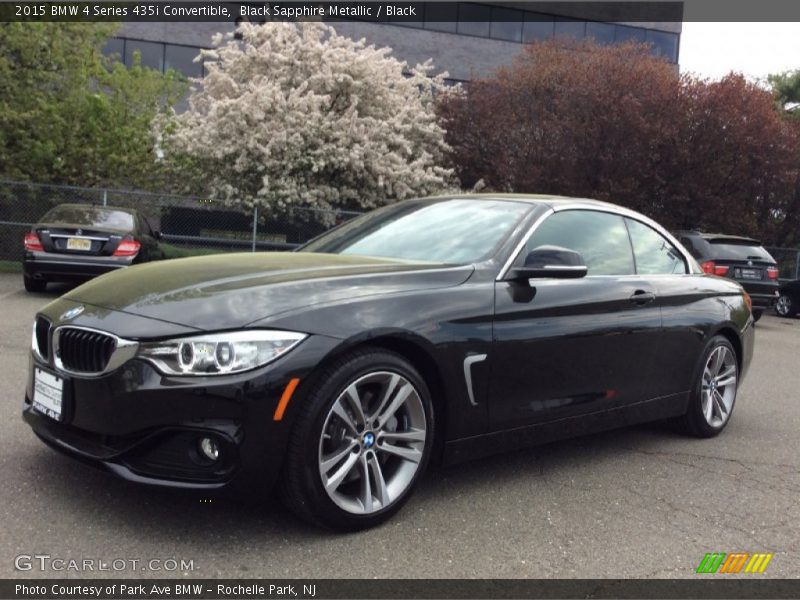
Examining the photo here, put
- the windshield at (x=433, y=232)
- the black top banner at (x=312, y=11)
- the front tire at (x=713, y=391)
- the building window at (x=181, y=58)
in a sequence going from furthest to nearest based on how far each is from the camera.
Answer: the building window at (x=181, y=58) → the black top banner at (x=312, y=11) → the front tire at (x=713, y=391) → the windshield at (x=433, y=232)

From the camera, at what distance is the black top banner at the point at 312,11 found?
58.1 ft

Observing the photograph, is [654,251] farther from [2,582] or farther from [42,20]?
[42,20]

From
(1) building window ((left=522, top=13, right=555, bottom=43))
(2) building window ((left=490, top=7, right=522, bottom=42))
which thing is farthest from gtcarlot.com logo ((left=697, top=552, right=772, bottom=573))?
(1) building window ((left=522, top=13, right=555, bottom=43))

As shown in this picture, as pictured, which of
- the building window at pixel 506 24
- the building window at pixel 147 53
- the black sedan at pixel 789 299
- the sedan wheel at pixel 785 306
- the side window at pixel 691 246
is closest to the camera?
the side window at pixel 691 246

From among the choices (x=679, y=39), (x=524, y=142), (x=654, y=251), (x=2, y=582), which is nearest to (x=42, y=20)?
(x=524, y=142)

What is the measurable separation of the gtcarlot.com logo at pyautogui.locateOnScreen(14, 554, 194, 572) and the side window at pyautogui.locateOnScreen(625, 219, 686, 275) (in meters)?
3.21

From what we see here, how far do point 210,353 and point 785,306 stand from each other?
1658cm

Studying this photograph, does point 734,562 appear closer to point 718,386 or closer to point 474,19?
point 718,386

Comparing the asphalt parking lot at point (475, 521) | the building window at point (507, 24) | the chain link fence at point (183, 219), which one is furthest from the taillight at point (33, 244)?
the building window at point (507, 24)

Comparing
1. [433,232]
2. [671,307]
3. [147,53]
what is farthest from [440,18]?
[433,232]

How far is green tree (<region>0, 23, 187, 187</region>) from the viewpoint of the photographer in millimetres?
17125

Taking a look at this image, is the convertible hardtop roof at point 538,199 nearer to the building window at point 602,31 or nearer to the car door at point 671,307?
the car door at point 671,307

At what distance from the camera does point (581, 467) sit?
471cm

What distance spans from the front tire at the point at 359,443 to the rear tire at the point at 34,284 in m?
9.71
